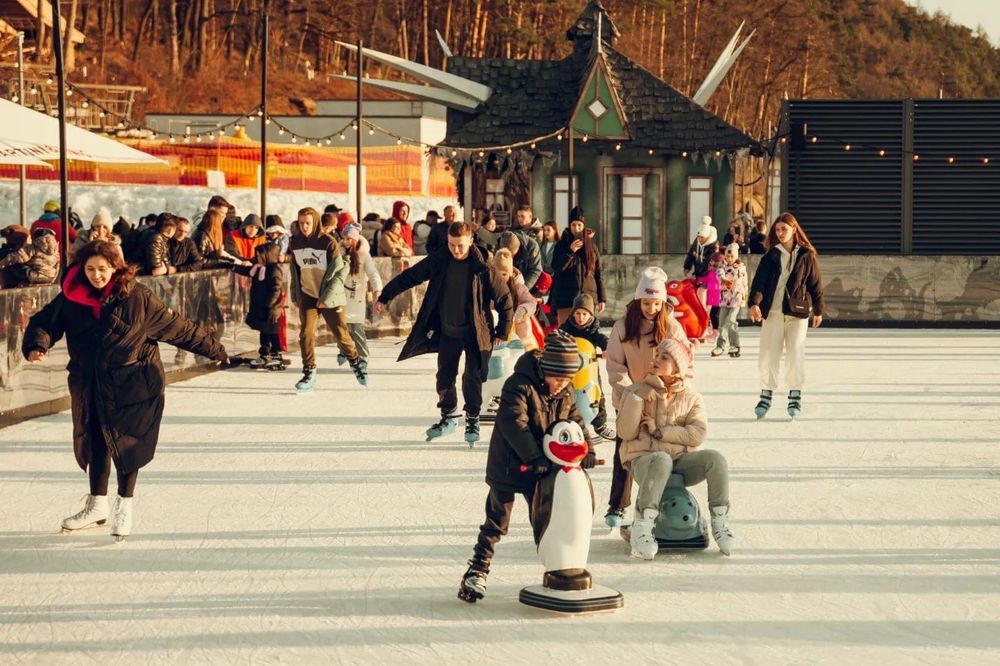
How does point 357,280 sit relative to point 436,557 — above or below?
above

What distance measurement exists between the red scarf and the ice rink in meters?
1.22

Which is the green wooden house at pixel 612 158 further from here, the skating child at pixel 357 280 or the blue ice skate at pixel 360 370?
the blue ice skate at pixel 360 370

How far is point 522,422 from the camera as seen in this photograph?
284 inches

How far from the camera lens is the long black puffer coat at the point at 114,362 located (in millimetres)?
8773

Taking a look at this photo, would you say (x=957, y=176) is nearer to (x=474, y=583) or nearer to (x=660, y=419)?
(x=660, y=419)

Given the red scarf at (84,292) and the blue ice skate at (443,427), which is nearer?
the red scarf at (84,292)

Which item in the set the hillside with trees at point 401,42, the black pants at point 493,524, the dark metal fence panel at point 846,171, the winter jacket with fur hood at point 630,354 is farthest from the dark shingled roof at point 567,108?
the hillside with trees at point 401,42

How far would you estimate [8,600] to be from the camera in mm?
7445

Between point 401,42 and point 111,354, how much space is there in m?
75.1

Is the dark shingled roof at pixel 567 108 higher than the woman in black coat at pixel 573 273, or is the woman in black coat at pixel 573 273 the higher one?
the dark shingled roof at pixel 567 108

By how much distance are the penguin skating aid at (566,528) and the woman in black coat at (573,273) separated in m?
10.4

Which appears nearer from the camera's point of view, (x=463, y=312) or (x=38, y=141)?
(x=463, y=312)

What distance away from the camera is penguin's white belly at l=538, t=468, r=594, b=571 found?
7.12m

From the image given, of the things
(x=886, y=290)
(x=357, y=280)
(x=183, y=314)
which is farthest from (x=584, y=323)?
(x=886, y=290)
